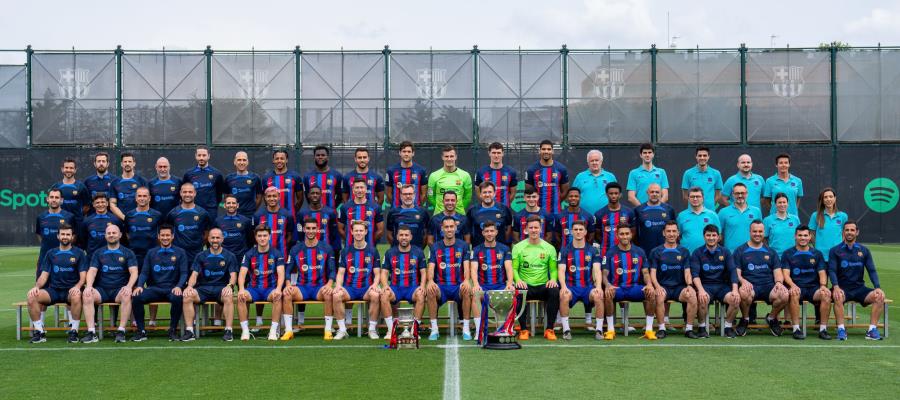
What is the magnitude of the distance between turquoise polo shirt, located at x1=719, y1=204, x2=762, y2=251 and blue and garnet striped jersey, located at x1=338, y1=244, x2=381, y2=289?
3737 millimetres

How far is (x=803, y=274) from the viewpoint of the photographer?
9688 mm

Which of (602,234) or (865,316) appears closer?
(602,234)

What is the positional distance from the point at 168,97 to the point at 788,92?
16.6m

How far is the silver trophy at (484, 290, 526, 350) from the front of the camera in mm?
8516

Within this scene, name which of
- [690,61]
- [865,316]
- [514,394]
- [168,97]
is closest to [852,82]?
[690,61]

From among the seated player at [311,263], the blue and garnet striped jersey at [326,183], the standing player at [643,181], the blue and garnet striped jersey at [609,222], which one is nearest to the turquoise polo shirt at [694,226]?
the blue and garnet striped jersey at [609,222]

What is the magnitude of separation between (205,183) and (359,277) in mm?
2316

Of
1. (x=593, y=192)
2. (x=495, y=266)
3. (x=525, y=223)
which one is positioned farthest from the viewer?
(x=593, y=192)

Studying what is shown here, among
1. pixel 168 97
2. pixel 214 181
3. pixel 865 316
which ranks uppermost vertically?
pixel 168 97

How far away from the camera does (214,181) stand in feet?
35.2

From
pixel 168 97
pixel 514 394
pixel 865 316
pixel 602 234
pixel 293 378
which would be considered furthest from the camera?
pixel 168 97

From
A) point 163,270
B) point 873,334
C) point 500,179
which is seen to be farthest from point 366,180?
point 873,334

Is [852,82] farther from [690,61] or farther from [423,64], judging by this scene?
[423,64]

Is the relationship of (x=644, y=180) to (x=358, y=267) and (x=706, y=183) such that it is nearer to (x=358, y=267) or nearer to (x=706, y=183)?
(x=706, y=183)
